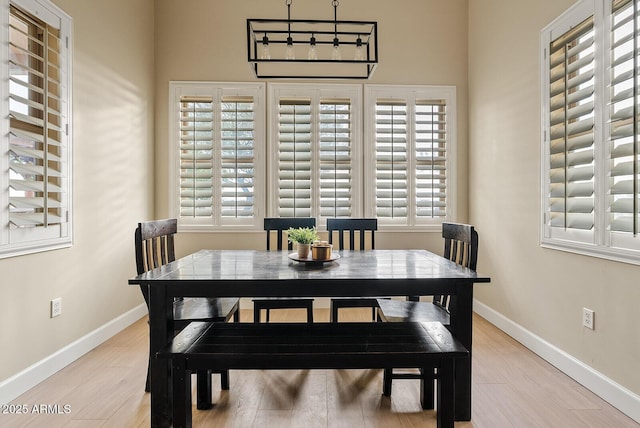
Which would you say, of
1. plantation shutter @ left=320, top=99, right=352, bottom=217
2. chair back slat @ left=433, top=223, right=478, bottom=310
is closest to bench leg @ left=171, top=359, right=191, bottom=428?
chair back slat @ left=433, top=223, right=478, bottom=310

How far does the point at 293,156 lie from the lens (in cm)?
399

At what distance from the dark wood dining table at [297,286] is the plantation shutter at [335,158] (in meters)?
1.95

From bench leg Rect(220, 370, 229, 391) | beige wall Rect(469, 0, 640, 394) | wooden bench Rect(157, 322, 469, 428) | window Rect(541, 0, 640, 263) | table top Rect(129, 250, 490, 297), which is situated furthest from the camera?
bench leg Rect(220, 370, 229, 391)

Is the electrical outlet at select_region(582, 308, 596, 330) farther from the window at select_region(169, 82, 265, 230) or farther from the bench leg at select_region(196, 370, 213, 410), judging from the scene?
the window at select_region(169, 82, 265, 230)

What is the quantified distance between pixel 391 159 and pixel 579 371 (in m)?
2.43

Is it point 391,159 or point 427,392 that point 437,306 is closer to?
point 427,392

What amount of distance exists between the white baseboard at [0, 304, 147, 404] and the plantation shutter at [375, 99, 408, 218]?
2.67 metres

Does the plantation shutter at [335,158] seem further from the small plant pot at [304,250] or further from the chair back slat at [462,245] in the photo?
the small plant pot at [304,250]

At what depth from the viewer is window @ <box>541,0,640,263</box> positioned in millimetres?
2055

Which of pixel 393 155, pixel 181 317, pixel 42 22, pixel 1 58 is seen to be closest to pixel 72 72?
pixel 42 22

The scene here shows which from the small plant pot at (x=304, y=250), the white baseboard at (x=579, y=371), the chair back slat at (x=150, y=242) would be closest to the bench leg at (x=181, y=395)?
the chair back slat at (x=150, y=242)

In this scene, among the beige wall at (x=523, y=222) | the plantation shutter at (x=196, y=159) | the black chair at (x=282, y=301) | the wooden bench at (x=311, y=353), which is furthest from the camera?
the plantation shutter at (x=196, y=159)

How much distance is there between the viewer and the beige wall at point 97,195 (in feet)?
7.52

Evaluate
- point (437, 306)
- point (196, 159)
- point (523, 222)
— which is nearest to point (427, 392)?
point (437, 306)
